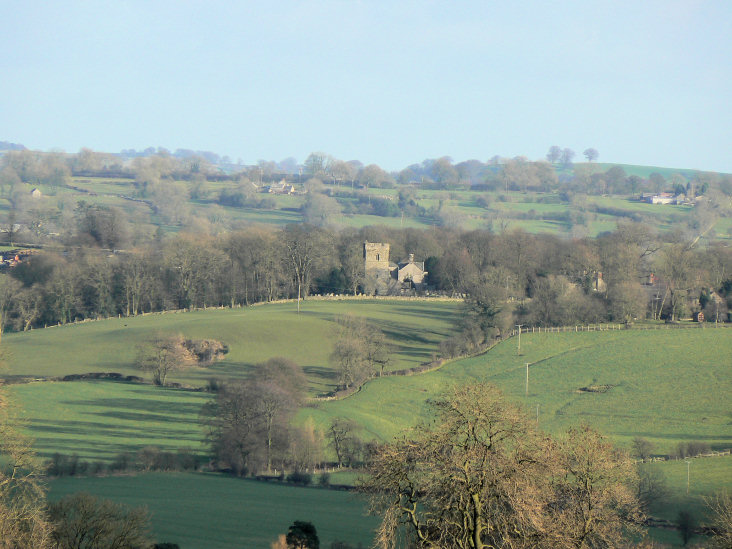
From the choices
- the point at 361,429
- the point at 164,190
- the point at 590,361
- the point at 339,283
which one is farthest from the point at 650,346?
the point at 164,190

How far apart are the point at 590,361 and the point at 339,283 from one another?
1506 inches

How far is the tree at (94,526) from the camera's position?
23.8 metres

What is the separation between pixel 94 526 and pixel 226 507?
1106cm

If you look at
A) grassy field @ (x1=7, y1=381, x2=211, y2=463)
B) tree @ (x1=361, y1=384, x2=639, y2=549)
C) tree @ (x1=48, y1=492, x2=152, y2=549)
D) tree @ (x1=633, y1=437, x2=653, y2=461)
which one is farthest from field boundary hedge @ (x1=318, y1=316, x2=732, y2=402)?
tree @ (x1=361, y1=384, x2=639, y2=549)

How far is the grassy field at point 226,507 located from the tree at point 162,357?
2081cm

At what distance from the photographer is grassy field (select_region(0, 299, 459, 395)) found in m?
64.9

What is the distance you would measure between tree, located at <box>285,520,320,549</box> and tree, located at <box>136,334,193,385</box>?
3410 cm

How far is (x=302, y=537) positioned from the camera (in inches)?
1066

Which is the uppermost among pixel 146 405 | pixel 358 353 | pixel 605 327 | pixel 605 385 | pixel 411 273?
pixel 358 353

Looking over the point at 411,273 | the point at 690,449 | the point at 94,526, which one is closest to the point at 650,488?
the point at 690,449

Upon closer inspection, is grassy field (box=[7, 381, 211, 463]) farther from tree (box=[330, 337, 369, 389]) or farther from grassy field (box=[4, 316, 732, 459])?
tree (box=[330, 337, 369, 389])

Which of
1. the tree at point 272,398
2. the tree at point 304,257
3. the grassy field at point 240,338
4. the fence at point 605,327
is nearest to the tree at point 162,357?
the grassy field at point 240,338

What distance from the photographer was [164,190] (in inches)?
7195

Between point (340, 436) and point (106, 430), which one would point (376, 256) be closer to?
point (106, 430)
